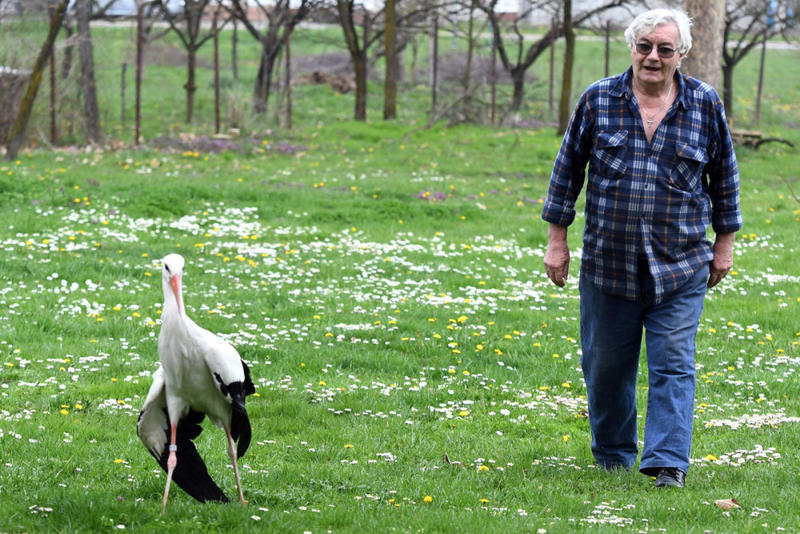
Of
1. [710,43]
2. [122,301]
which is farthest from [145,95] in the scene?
[122,301]

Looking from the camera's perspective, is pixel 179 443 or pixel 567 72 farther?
pixel 567 72

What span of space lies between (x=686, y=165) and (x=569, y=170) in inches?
26.2

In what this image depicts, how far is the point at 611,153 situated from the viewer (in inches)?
218

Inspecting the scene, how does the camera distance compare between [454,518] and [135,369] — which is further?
[135,369]

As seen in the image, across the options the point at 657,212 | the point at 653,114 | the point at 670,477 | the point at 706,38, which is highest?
the point at 706,38

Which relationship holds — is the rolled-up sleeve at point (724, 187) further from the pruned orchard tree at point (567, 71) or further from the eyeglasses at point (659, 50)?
the pruned orchard tree at point (567, 71)

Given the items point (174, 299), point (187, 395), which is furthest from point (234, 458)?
point (174, 299)

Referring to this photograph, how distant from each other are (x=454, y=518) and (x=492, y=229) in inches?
433

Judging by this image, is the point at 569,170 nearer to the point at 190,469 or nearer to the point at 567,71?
the point at 190,469

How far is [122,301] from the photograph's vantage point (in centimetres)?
1027

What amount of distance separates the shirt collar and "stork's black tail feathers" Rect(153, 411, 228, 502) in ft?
9.24

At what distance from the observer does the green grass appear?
5168mm

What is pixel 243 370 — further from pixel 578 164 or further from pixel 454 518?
pixel 578 164

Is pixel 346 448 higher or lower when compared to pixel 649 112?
lower
